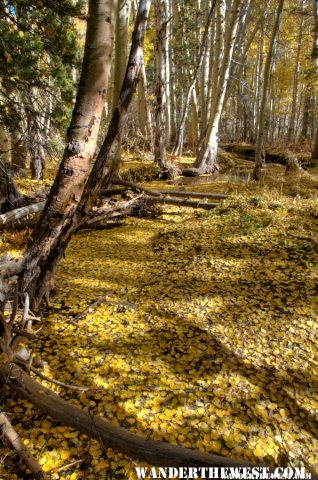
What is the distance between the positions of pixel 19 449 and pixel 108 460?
0.59m

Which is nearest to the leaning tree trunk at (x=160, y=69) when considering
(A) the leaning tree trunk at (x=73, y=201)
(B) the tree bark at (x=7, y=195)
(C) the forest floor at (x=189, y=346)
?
(C) the forest floor at (x=189, y=346)

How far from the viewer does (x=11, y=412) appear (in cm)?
236

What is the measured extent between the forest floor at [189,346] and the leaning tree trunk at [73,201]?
63 centimetres

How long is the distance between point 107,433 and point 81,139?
2.49 metres

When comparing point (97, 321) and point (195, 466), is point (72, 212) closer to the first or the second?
point (97, 321)

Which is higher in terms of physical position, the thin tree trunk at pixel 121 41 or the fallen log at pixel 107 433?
the thin tree trunk at pixel 121 41

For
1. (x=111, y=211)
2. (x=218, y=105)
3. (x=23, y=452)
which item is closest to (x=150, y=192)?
(x=111, y=211)

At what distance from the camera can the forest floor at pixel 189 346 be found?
229 centimetres

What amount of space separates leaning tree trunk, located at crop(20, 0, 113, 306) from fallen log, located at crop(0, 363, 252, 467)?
1.16 metres

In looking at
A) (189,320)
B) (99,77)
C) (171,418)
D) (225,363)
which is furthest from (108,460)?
(99,77)

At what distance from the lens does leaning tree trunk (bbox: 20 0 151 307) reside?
3.12 m

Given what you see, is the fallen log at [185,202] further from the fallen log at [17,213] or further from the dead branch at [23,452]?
the dead branch at [23,452]

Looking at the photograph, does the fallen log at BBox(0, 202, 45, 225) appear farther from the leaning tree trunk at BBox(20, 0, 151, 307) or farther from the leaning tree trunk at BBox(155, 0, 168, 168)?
the leaning tree trunk at BBox(155, 0, 168, 168)

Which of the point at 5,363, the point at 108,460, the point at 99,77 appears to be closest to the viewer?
the point at 108,460
